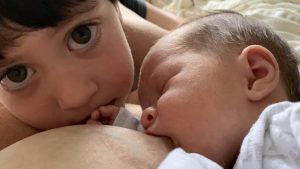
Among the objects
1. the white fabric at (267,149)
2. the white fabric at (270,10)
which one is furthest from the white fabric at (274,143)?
the white fabric at (270,10)

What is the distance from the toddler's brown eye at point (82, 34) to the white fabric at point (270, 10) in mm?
502

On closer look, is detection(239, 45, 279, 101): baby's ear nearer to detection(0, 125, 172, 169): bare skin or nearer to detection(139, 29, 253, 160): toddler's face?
detection(139, 29, 253, 160): toddler's face

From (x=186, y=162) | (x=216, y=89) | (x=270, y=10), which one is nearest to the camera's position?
(x=186, y=162)

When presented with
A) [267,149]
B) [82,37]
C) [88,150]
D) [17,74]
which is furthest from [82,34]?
[267,149]

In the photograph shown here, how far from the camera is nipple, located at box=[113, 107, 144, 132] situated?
770mm

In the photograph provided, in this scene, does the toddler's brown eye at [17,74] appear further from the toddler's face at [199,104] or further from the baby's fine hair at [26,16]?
the toddler's face at [199,104]

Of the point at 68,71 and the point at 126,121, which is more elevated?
the point at 68,71

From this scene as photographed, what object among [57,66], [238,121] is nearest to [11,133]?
[57,66]

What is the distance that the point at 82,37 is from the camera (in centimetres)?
76

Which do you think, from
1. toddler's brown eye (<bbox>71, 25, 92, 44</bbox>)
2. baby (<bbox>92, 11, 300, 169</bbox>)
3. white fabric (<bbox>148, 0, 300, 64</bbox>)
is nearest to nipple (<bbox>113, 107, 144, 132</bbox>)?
baby (<bbox>92, 11, 300, 169</bbox>)

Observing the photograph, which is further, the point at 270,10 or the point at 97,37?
the point at 270,10

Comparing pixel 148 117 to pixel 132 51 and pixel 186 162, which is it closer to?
pixel 186 162

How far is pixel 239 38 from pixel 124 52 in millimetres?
181

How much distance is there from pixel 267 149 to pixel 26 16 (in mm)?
357
